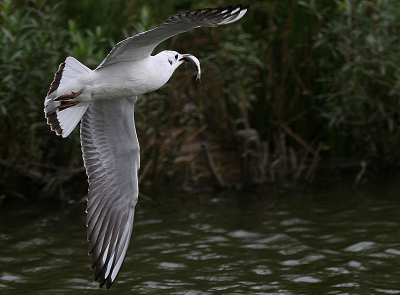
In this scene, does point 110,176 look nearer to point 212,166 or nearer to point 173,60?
point 173,60

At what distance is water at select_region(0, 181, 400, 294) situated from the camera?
17.3 feet

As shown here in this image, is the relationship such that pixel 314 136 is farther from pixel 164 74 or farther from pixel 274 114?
pixel 164 74

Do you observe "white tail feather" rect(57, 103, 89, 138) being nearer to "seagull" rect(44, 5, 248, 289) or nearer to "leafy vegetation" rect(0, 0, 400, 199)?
"seagull" rect(44, 5, 248, 289)

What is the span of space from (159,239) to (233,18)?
2907 mm

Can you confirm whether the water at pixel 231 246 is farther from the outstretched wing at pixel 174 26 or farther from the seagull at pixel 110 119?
the outstretched wing at pixel 174 26

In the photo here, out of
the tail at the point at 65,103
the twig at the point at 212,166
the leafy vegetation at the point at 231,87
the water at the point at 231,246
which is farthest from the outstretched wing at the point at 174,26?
the twig at the point at 212,166

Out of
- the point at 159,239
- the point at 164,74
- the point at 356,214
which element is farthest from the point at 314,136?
the point at 164,74

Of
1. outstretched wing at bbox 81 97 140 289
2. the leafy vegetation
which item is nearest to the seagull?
outstretched wing at bbox 81 97 140 289

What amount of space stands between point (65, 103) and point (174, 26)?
1114 mm

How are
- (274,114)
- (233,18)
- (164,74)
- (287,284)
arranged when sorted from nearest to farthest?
(233,18) < (164,74) < (287,284) < (274,114)

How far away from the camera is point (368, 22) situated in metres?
7.48

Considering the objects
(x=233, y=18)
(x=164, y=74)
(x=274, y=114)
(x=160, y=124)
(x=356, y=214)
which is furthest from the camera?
(x=274, y=114)

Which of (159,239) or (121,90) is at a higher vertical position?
(121,90)

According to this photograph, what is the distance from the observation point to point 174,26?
3.95 m
